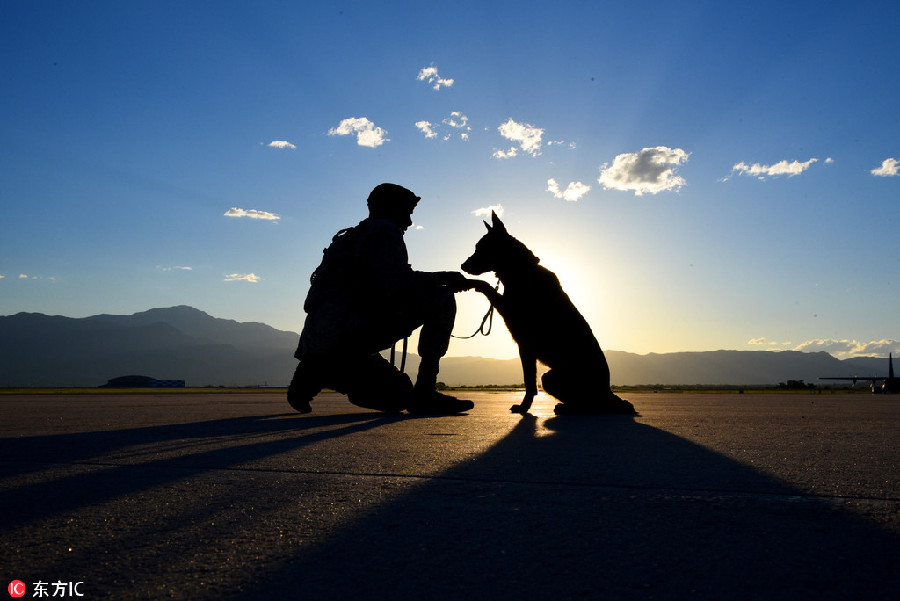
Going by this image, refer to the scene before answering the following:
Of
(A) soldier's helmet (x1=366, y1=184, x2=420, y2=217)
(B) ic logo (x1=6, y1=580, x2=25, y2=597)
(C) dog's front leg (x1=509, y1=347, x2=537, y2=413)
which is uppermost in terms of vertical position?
(A) soldier's helmet (x1=366, y1=184, x2=420, y2=217)

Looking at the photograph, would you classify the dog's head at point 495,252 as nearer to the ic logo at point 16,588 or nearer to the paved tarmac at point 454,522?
the paved tarmac at point 454,522

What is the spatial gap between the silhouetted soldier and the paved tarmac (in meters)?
2.98

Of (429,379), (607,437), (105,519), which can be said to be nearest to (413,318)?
(429,379)

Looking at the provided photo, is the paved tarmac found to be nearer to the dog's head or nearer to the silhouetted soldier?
the silhouetted soldier

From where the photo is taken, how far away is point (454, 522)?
1.79 metres

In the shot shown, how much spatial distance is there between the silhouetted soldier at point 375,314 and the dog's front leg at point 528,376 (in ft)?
2.29

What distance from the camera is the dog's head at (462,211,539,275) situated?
708cm

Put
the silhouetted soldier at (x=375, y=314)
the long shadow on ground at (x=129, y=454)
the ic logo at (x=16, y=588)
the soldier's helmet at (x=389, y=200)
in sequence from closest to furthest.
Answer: the ic logo at (x=16, y=588) → the long shadow on ground at (x=129, y=454) → the silhouetted soldier at (x=375, y=314) → the soldier's helmet at (x=389, y=200)

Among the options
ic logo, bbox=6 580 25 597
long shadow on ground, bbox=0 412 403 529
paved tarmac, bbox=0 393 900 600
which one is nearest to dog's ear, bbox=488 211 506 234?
long shadow on ground, bbox=0 412 403 529

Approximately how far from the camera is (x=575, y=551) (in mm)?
1495

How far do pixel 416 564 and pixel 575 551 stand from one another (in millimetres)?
402

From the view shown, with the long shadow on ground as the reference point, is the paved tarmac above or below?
above

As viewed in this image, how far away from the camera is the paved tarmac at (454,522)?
1.30 m

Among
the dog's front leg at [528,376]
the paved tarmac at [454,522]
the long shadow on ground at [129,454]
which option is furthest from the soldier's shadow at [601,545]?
the dog's front leg at [528,376]
